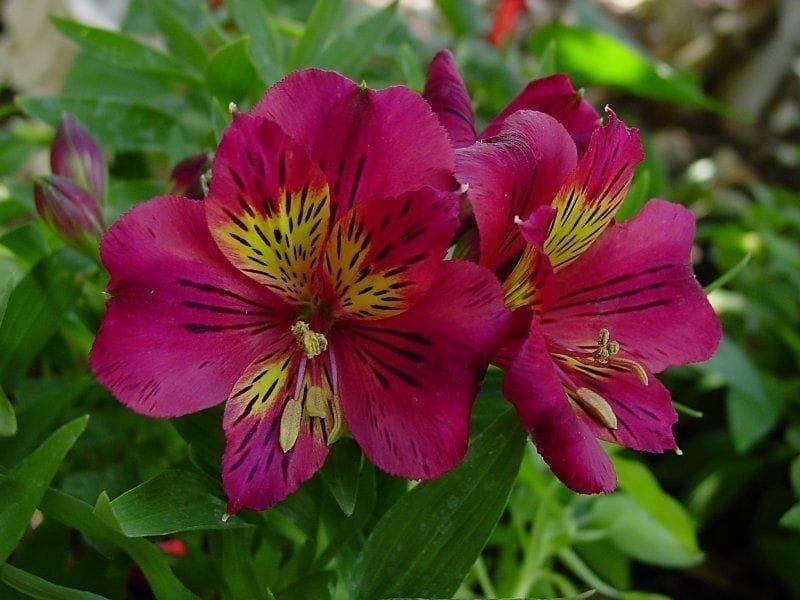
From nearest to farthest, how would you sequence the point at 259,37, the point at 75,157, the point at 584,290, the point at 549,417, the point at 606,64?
the point at 549,417 → the point at 584,290 → the point at 75,157 → the point at 259,37 → the point at 606,64

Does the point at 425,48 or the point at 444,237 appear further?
the point at 425,48

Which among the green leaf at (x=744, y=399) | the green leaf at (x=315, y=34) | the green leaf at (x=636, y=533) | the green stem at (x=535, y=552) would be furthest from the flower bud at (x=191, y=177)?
the green leaf at (x=744, y=399)

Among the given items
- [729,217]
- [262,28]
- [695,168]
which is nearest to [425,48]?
[262,28]

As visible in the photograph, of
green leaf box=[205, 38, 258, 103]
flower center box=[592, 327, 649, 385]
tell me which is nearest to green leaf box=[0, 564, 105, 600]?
flower center box=[592, 327, 649, 385]

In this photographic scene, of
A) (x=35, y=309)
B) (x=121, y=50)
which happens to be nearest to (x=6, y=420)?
(x=35, y=309)

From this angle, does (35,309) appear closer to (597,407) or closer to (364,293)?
(364,293)

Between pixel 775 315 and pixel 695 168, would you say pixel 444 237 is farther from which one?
pixel 695 168

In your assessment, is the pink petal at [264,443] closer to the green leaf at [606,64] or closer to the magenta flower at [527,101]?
the magenta flower at [527,101]

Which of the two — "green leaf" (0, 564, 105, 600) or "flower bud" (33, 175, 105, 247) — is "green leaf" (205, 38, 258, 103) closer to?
"flower bud" (33, 175, 105, 247)
